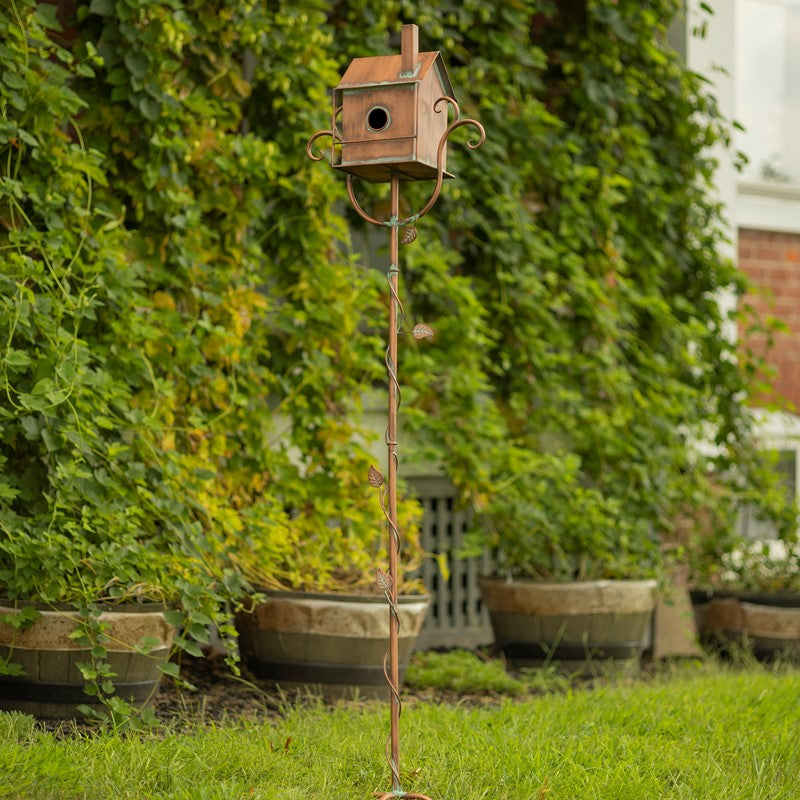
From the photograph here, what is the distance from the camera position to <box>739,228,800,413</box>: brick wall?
7.20 m

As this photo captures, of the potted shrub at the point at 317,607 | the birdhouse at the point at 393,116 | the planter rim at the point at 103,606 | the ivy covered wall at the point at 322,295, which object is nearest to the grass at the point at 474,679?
the potted shrub at the point at 317,607

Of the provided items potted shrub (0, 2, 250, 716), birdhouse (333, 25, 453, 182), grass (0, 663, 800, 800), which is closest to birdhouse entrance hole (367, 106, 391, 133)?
birdhouse (333, 25, 453, 182)

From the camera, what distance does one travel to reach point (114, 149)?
428 cm

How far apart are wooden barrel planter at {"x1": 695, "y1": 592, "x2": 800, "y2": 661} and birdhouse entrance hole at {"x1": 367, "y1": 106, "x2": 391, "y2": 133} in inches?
128

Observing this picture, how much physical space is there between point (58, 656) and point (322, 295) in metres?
1.71

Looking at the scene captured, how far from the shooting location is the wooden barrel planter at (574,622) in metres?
5.03

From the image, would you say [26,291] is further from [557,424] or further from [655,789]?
[557,424]

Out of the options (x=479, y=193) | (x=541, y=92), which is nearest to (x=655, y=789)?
(x=479, y=193)

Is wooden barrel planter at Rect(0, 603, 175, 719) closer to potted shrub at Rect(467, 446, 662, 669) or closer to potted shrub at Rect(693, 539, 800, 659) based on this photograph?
potted shrub at Rect(467, 446, 662, 669)

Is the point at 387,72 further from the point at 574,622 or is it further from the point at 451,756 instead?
the point at 574,622

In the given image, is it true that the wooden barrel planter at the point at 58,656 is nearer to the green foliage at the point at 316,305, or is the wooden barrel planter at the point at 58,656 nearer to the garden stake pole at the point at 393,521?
the green foliage at the point at 316,305

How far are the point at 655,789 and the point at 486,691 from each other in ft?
5.37

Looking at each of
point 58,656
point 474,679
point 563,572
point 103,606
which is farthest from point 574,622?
point 58,656

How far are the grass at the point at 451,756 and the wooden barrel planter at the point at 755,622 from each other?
5.03ft
